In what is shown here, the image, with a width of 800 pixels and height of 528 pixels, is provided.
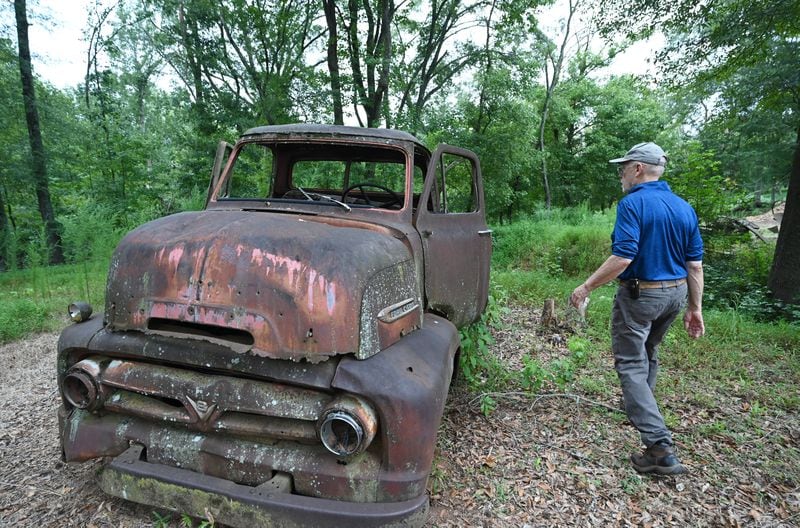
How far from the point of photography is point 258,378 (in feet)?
6.39

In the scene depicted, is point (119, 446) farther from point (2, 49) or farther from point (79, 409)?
point (2, 49)

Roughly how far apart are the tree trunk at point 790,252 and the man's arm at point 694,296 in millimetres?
5215

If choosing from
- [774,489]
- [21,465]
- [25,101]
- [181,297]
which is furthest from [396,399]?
[25,101]

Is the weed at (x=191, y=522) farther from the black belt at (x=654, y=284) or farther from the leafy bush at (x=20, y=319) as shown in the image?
the leafy bush at (x=20, y=319)

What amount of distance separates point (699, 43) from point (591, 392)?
21.6 feet

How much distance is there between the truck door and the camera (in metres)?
2.93

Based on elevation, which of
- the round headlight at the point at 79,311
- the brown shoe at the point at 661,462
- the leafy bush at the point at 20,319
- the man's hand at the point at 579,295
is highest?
the man's hand at the point at 579,295

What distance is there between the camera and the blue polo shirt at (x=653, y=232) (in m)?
2.58

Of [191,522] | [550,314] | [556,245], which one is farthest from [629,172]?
[556,245]

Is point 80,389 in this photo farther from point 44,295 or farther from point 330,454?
point 44,295

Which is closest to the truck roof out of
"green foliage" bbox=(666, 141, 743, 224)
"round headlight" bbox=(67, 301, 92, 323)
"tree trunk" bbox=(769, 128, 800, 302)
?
"round headlight" bbox=(67, 301, 92, 323)

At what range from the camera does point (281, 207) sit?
112 inches

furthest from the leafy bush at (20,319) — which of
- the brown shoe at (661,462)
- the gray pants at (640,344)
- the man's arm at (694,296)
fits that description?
the man's arm at (694,296)

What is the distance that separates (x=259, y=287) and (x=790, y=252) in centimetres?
808
